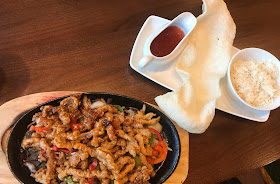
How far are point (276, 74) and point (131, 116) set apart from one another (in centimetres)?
135

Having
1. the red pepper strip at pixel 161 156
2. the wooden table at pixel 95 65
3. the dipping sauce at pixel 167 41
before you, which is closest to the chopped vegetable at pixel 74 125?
the wooden table at pixel 95 65

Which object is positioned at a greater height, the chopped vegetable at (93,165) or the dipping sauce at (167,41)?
the dipping sauce at (167,41)

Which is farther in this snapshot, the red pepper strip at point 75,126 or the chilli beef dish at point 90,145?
the red pepper strip at point 75,126

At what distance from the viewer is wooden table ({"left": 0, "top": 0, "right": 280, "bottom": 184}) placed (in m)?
2.09

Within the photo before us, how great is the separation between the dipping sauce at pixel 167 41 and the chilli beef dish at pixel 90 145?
0.54 meters

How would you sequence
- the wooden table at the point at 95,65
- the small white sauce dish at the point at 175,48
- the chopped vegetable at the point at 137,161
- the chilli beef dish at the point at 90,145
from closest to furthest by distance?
the chilli beef dish at the point at 90,145, the chopped vegetable at the point at 137,161, the small white sauce dish at the point at 175,48, the wooden table at the point at 95,65

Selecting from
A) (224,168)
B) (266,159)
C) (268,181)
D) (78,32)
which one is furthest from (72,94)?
(268,181)

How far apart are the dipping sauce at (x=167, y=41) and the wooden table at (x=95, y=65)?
1.03ft

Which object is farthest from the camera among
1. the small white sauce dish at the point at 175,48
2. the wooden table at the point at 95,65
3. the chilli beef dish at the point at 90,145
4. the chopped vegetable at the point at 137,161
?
the wooden table at the point at 95,65

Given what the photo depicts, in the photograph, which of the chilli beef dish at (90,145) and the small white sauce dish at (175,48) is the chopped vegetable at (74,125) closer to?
the chilli beef dish at (90,145)

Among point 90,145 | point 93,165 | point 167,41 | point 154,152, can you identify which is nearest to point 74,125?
point 90,145

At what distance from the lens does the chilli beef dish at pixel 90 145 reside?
1.68m

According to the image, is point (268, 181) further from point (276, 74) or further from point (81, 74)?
point (81, 74)

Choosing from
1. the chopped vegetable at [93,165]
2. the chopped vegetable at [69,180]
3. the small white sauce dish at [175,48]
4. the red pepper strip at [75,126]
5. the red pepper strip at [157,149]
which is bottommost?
the red pepper strip at [157,149]
